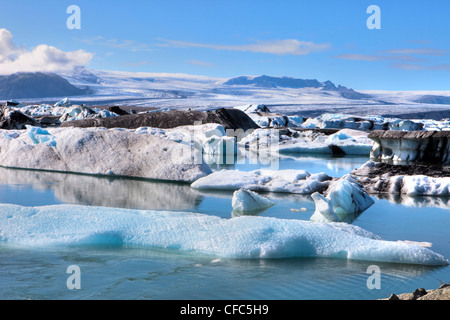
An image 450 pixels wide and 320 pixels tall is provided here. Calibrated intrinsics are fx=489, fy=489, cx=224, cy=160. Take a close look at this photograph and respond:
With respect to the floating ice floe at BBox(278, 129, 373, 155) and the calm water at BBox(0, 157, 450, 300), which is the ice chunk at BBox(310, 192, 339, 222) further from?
the floating ice floe at BBox(278, 129, 373, 155)

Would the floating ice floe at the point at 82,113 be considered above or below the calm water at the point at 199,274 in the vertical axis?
above

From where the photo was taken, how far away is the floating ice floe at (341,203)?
11.8 ft

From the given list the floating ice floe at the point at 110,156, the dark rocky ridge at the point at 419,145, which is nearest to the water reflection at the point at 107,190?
the floating ice floe at the point at 110,156

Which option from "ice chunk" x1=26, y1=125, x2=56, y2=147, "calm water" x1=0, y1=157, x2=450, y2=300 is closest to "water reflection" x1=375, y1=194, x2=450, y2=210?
"calm water" x1=0, y1=157, x2=450, y2=300

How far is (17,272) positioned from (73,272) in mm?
271

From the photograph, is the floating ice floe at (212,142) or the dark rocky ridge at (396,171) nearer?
the dark rocky ridge at (396,171)

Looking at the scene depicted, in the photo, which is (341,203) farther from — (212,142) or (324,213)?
(212,142)

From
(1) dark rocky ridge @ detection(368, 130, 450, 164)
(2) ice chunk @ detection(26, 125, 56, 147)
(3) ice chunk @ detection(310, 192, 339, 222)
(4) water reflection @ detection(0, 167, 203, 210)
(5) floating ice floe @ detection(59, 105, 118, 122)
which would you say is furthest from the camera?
(5) floating ice floe @ detection(59, 105, 118, 122)

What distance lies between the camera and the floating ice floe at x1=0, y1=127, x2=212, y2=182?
568cm

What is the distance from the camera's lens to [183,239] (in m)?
2.82

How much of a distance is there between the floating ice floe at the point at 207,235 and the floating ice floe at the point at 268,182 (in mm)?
1892

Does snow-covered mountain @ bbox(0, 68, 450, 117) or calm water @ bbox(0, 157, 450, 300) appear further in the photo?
snow-covered mountain @ bbox(0, 68, 450, 117)

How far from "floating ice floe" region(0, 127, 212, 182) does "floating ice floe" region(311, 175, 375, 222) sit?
1.90 m

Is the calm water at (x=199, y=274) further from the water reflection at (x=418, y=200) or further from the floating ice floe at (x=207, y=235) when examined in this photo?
the water reflection at (x=418, y=200)
